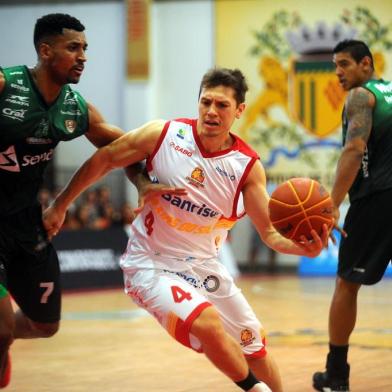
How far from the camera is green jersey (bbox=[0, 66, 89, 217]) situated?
5109 mm

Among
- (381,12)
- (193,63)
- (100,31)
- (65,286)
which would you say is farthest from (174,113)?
(65,286)

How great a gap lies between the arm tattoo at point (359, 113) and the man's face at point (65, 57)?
6.56 ft

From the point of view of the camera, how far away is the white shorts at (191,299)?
15.8 ft

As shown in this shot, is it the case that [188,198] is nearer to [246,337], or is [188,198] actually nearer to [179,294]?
[179,294]

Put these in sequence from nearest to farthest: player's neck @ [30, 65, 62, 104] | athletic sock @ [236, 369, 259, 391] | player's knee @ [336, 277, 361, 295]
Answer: athletic sock @ [236, 369, 259, 391], player's neck @ [30, 65, 62, 104], player's knee @ [336, 277, 361, 295]

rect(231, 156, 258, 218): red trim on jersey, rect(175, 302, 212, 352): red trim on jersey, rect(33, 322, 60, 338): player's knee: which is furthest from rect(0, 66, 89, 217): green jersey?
rect(175, 302, 212, 352): red trim on jersey

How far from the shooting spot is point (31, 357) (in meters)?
7.90

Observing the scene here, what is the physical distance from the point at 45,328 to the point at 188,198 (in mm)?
1465

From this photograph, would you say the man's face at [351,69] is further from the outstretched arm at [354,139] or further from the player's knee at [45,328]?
the player's knee at [45,328]

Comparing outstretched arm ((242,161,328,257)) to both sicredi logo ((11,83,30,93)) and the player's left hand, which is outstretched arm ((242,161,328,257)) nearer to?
the player's left hand

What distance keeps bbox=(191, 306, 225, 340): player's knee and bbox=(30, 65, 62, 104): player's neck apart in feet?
5.60

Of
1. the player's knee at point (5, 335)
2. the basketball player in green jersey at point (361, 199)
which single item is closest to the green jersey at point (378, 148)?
the basketball player in green jersey at point (361, 199)

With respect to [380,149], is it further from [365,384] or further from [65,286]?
[65,286]

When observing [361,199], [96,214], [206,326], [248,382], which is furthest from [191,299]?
[96,214]
